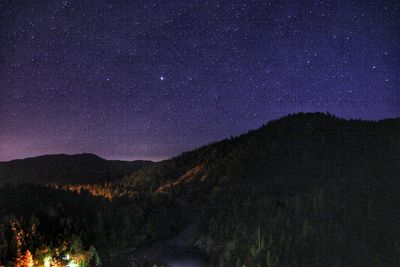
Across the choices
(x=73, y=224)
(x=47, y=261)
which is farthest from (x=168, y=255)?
(x=47, y=261)

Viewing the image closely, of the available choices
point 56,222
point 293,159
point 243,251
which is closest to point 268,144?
point 293,159

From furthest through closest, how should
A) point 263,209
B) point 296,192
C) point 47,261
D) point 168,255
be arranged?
point 296,192
point 263,209
point 168,255
point 47,261

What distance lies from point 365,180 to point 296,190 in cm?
974

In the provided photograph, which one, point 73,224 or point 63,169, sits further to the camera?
point 63,169

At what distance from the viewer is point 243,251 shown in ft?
137

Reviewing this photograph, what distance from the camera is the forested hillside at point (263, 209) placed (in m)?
40.1

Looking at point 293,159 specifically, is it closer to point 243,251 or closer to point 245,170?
point 245,170

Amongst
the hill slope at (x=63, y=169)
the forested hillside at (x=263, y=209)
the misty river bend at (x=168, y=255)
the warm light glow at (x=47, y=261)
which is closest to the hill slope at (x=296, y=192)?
the forested hillside at (x=263, y=209)

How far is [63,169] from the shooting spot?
14350 cm

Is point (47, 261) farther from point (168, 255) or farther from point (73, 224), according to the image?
point (168, 255)

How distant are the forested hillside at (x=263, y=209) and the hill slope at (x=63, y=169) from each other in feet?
195

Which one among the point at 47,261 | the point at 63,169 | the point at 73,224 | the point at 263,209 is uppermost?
the point at 63,169

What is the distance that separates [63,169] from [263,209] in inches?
4250

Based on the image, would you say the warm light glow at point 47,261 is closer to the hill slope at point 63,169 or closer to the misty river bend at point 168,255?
the misty river bend at point 168,255
